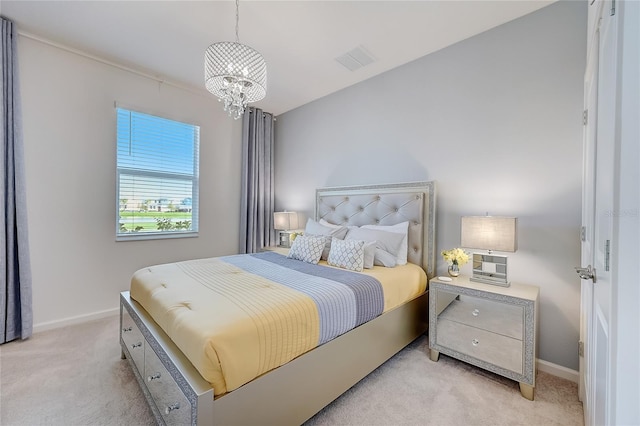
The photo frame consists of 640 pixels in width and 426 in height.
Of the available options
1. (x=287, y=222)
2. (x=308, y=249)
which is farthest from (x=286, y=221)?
(x=308, y=249)

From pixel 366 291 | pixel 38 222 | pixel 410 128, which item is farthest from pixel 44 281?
pixel 410 128

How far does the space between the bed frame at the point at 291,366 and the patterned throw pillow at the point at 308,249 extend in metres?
0.84

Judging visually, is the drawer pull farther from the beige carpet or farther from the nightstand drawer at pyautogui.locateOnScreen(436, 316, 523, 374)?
the nightstand drawer at pyautogui.locateOnScreen(436, 316, 523, 374)

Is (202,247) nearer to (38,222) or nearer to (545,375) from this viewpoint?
(38,222)

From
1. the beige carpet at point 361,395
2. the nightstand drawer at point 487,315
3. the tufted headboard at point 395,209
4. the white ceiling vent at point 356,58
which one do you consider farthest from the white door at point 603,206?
the white ceiling vent at point 356,58

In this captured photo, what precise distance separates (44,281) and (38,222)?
576mm

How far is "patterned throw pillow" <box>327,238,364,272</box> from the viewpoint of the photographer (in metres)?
2.26

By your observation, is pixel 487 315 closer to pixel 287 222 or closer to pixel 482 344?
pixel 482 344

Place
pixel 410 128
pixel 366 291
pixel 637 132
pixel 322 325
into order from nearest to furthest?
pixel 637 132 → pixel 322 325 → pixel 366 291 → pixel 410 128

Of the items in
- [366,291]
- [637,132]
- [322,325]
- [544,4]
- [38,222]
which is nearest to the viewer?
[637,132]

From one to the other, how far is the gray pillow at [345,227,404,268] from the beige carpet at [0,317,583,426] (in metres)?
0.79

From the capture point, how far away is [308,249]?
8.57ft

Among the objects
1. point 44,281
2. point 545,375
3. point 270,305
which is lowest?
point 545,375

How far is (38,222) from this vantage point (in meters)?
2.53
